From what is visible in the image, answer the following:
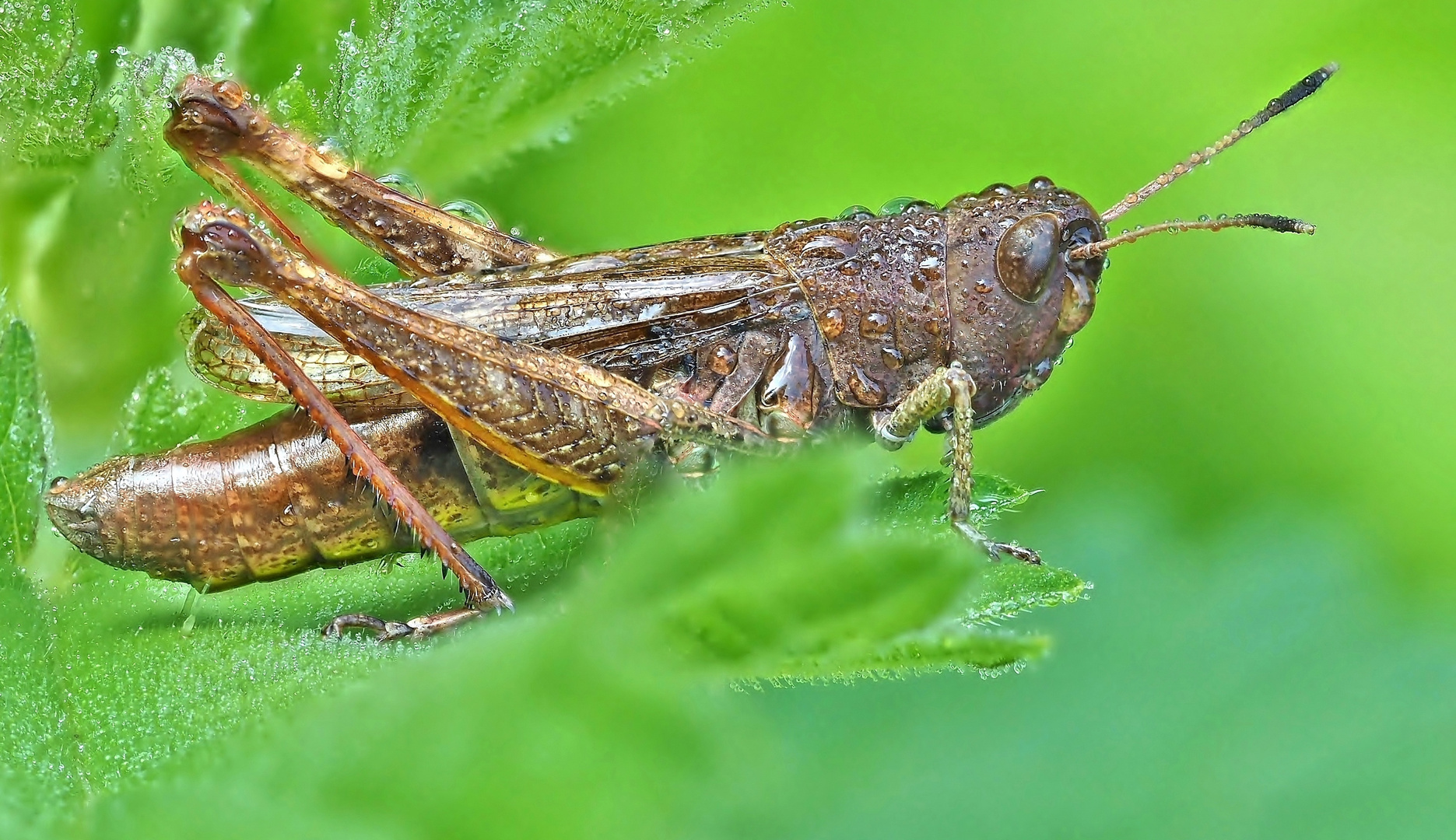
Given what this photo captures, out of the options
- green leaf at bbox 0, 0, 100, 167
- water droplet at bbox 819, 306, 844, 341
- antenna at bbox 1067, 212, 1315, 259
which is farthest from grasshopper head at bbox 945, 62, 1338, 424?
green leaf at bbox 0, 0, 100, 167

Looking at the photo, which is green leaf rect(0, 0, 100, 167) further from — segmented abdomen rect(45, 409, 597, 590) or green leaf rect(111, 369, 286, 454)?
segmented abdomen rect(45, 409, 597, 590)

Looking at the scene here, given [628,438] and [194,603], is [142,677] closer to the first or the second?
[194,603]

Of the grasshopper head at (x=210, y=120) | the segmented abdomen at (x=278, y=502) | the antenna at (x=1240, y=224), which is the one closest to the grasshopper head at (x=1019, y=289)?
the antenna at (x=1240, y=224)

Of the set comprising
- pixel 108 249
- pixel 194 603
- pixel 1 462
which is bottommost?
pixel 194 603

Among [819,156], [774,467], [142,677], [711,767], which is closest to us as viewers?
[711,767]

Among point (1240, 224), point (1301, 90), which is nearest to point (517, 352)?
point (1240, 224)

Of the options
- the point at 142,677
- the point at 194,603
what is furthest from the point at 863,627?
the point at 194,603
